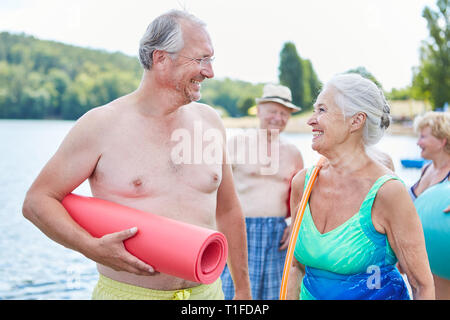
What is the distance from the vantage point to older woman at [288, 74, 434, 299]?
209 cm

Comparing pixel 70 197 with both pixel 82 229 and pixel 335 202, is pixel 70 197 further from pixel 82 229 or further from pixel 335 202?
pixel 335 202

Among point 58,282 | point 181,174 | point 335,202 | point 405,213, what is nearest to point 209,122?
point 181,174

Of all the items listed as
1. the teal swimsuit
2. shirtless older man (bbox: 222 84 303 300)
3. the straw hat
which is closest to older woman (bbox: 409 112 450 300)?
shirtless older man (bbox: 222 84 303 300)

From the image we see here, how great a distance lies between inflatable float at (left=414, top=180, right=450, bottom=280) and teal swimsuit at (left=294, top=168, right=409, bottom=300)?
4.13 ft

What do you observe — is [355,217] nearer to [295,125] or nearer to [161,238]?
[161,238]

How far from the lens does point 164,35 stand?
7.71 feet

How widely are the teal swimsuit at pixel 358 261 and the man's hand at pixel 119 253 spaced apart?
833 millimetres

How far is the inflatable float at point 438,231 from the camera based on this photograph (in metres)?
3.29

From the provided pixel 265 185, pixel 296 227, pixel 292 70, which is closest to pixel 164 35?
pixel 296 227

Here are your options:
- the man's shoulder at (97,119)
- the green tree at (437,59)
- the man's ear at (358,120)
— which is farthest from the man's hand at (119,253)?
the green tree at (437,59)

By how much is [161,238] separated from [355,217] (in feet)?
3.03

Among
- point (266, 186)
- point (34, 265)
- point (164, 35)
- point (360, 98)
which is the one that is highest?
point (164, 35)

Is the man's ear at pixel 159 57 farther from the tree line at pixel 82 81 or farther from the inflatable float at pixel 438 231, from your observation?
the tree line at pixel 82 81

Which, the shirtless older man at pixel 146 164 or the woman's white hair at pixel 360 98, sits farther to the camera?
the woman's white hair at pixel 360 98
